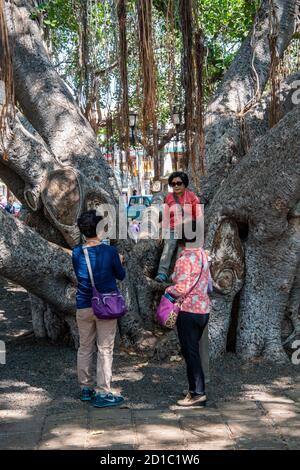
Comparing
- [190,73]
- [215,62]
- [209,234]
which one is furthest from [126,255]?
[215,62]

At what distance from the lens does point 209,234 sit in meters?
6.51

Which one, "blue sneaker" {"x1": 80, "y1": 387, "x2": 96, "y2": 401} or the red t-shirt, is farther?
the red t-shirt

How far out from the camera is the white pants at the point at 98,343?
5066mm

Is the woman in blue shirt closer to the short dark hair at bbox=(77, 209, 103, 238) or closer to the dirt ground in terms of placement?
the short dark hair at bbox=(77, 209, 103, 238)

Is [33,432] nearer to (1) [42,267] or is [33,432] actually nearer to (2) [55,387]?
(2) [55,387]

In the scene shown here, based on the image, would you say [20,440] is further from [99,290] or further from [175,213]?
[175,213]

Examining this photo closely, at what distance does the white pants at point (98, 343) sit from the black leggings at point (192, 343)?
54 centimetres

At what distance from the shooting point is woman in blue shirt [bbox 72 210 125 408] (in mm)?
5027

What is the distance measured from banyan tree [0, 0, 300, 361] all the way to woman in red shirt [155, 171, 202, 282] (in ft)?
0.55

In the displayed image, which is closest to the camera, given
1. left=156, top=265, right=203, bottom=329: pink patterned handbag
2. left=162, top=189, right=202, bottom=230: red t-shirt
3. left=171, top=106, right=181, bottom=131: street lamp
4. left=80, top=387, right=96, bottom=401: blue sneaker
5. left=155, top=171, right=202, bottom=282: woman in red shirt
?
left=156, top=265, right=203, bottom=329: pink patterned handbag

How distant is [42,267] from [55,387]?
1203mm

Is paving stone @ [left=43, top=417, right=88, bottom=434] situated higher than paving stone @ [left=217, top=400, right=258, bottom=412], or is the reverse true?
paving stone @ [left=217, top=400, right=258, bottom=412]

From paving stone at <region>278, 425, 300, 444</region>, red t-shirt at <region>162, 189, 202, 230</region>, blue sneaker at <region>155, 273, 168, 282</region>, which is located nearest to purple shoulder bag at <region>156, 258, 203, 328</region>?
paving stone at <region>278, 425, 300, 444</region>

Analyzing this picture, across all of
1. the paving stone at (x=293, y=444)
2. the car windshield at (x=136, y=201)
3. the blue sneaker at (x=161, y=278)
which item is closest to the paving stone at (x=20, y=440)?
the paving stone at (x=293, y=444)
